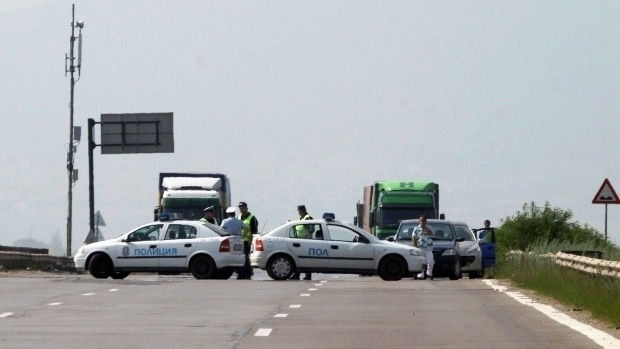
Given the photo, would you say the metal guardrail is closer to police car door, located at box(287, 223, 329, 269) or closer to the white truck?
police car door, located at box(287, 223, 329, 269)

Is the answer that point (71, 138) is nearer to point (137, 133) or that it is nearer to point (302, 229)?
point (137, 133)

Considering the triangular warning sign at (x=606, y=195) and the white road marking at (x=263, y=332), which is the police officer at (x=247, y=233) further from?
the white road marking at (x=263, y=332)

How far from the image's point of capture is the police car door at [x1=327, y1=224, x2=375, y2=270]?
35.8 metres

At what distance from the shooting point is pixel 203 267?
35.9m

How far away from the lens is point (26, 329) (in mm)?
17562

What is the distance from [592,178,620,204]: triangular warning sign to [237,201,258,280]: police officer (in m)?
7.75

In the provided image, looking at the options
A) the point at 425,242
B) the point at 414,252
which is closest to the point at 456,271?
the point at 425,242

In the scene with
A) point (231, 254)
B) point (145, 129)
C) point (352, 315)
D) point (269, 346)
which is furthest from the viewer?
point (145, 129)

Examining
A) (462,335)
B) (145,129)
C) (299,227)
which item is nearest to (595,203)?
(299,227)

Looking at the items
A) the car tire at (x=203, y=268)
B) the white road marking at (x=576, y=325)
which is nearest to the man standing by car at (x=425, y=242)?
the car tire at (x=203, y=268)

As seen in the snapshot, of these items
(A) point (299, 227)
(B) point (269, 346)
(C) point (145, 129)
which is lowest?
(B) point (269, 346)

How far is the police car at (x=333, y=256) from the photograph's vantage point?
117ft

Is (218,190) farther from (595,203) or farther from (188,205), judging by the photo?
(595,203)

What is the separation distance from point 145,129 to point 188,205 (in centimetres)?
1690
